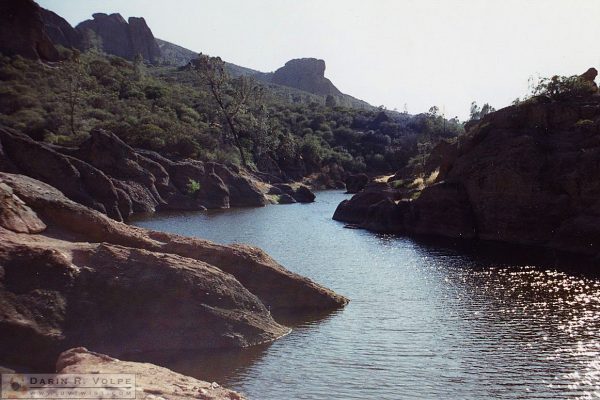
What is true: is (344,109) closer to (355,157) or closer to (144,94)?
(355,157)

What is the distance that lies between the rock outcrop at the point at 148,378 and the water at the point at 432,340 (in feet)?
6.80

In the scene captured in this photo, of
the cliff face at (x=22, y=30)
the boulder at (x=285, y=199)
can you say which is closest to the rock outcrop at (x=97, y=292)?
the boulder at (x=285, y=199)

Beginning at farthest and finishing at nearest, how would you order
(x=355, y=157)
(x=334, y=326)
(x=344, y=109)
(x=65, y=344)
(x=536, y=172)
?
(x=344, y=109) → (x=355, y=157) → (x=536, y=172) → (x=334, y=326) → (x=65, y=344)

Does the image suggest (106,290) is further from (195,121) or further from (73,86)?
(195,121)

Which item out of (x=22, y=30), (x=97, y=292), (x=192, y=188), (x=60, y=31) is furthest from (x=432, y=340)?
(x=60, y=31)

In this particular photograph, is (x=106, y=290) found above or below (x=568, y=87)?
below

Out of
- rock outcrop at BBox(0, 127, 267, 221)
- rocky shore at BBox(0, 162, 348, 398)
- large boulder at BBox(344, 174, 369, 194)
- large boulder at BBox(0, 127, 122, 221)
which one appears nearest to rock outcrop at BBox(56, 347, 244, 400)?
rocky shore at BBox(0, 162, 348, 398)

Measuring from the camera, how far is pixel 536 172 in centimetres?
4109

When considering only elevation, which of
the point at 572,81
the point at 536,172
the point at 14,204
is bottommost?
the point at 14,204

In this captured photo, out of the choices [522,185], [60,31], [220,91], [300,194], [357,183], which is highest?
[60,31]

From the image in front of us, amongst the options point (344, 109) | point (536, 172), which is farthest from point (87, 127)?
point (344, 109)

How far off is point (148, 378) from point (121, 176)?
48946mm

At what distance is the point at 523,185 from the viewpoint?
41188 mm

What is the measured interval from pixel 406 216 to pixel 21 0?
66.8m
